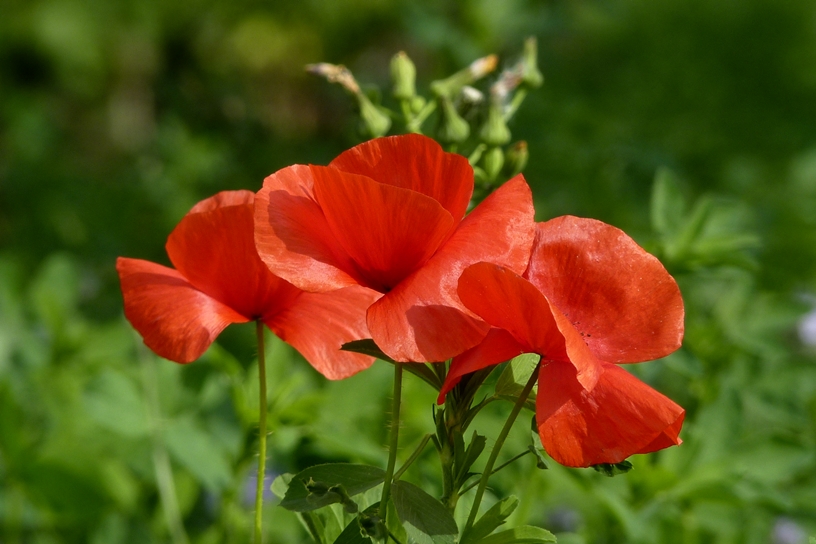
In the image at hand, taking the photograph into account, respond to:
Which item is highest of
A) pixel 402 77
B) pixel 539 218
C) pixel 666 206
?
pixel 402 77

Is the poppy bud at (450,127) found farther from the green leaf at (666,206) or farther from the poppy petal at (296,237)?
the green leaf at (666,206)

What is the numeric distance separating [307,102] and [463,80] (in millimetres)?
5261

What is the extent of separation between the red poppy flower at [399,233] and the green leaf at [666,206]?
28.2 inches

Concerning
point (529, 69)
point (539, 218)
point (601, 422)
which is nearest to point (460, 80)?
point (529, 69)

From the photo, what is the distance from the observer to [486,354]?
1.69 feet

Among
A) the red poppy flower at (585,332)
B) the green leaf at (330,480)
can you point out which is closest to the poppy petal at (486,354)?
the red poppy flower at (585,332)

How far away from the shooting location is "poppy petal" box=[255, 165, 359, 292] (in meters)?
0.53

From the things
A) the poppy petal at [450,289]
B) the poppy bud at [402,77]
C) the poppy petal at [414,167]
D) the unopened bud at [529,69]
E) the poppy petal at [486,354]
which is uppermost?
the poppy petal at [414,167]

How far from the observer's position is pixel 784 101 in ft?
11.0

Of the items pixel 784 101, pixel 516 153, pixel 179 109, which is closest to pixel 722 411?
pixel 516 153

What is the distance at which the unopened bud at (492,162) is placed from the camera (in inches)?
33.3

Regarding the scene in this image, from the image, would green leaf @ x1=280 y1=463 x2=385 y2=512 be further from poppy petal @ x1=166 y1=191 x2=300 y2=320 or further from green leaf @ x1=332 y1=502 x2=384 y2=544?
poppy petal @ x1=166 y1=191 x2=300 y2=320

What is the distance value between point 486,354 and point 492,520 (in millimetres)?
128

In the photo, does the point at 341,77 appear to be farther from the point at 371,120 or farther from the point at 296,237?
the point at 296,237
